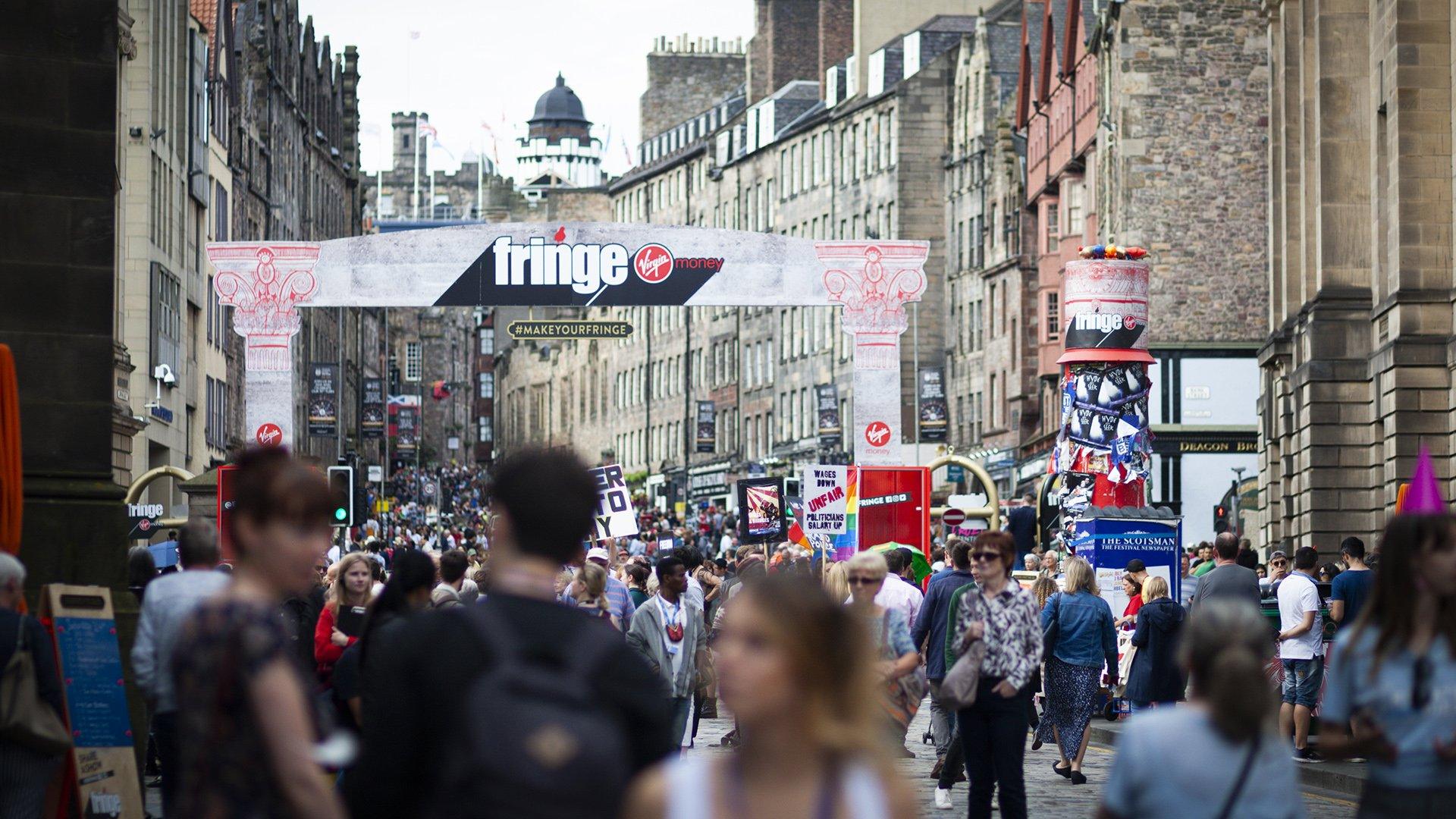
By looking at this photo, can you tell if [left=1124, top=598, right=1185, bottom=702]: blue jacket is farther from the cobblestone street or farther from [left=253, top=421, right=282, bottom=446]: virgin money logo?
[left=253, top=421, right=282, bottom=446]: virgin money logo

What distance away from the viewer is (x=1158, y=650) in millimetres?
18750

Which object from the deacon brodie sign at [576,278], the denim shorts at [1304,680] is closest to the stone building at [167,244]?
the deacon brodie sign at [576,278]

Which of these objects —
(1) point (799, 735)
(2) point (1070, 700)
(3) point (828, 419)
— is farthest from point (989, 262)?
(1) point (799, 735)

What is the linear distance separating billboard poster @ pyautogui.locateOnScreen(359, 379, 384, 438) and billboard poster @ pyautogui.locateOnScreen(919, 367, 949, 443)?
21.2m

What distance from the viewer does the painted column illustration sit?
1414 inches

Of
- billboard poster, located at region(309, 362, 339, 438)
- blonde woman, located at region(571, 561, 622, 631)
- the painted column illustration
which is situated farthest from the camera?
billboard poster, located at region(309, 362, 339, 438)

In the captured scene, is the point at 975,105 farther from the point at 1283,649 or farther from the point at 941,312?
the point at 1283,649

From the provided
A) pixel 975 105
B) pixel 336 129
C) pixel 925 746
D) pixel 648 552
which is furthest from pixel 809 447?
pixel 925 746

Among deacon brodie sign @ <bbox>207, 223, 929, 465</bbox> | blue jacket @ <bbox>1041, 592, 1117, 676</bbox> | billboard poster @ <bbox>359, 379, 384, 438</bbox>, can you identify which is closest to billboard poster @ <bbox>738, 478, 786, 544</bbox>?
deacon brodie sign @ <bbox>207, 223, 929, 465</bbox>

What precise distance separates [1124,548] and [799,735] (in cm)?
2163

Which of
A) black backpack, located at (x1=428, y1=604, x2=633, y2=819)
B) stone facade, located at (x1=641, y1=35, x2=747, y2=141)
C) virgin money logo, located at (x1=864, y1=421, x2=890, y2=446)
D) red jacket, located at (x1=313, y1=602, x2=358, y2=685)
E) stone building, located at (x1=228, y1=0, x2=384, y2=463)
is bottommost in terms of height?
red jacket, located at (x1=313, y1=602, x2=358, y2=685)

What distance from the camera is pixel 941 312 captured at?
309ft

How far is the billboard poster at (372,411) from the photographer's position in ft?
247

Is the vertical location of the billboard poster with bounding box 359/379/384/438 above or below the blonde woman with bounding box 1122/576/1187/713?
above
